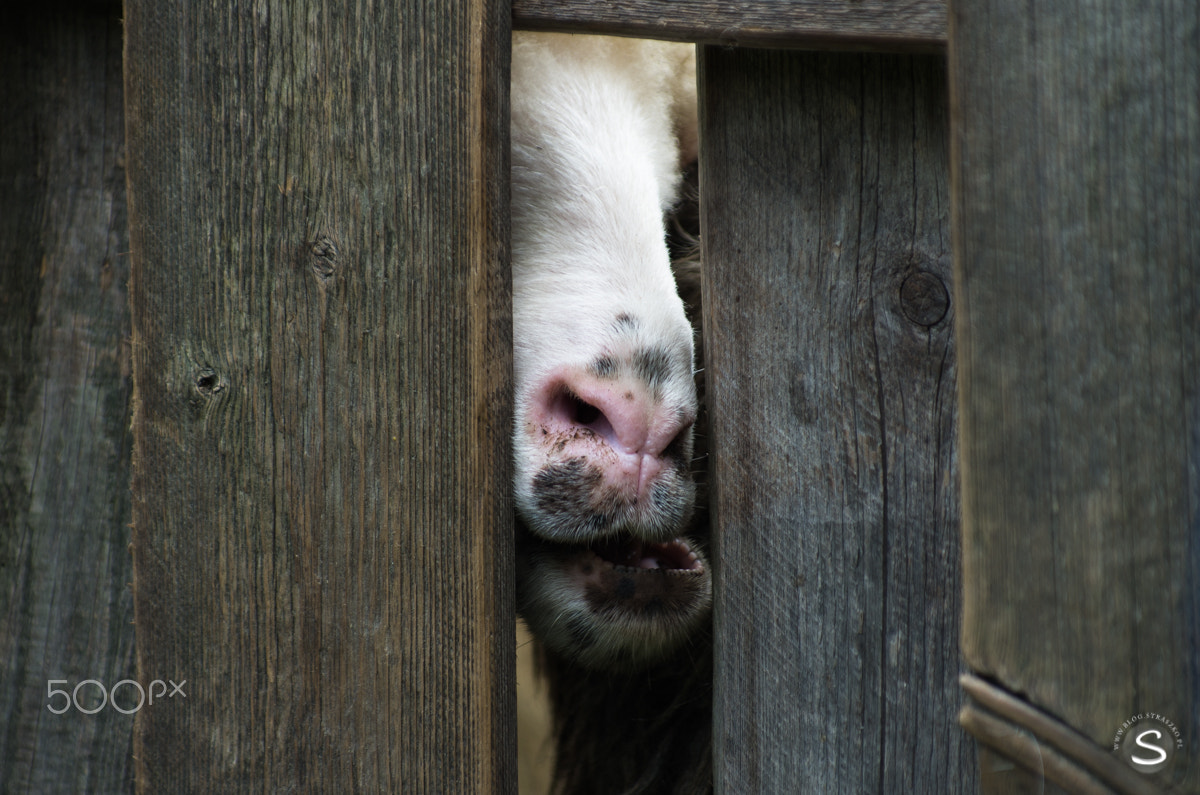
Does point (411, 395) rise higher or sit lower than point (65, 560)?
higher

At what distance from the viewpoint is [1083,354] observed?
2.18ft

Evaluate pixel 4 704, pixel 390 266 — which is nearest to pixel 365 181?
pixel 390 266

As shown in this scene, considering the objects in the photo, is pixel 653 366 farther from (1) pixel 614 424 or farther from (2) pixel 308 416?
(2) pixel 308 416

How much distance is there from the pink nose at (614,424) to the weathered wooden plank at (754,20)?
53 centimetres

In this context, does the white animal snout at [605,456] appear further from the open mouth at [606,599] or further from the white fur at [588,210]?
the open mouth at [606,599]

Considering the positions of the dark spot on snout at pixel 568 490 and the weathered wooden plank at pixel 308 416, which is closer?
the weathered wooden plank at pixel 308 416

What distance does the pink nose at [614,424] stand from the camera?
1.43 m

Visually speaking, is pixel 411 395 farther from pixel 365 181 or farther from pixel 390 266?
pixel 365 181

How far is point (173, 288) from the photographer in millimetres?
1169

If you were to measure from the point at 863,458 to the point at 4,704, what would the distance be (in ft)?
4.55

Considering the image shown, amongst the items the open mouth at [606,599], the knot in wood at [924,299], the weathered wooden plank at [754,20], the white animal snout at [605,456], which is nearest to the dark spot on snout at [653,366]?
the white animal snout at [605,456]

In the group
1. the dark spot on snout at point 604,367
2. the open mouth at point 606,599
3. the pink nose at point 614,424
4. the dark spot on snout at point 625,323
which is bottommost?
the open mouth at point 606,599

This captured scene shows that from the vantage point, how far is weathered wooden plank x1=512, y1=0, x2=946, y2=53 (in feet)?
4.04

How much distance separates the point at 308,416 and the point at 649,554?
0.75 m
